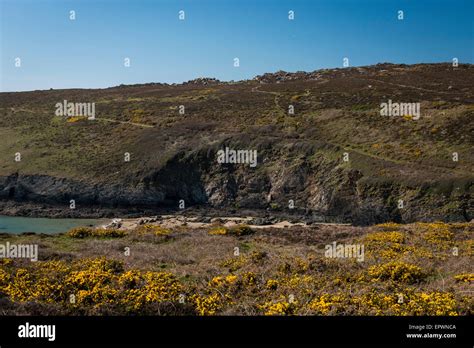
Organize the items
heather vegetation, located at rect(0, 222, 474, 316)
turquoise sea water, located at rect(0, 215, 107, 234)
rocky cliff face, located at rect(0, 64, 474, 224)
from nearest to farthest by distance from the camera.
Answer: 1. heather vegetation, located at rect(0, 222, 474, 316)
2. turquoise sea water, located at rect(0, 215, 107, 234)
3. rocky cliff face, located at rect(0, 64, 474, 224)

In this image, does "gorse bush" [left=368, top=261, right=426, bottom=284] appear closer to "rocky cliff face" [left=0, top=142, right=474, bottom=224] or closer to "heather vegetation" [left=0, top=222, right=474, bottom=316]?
"heather vegetation" [left=0, top=222, right=474, bottom=316]

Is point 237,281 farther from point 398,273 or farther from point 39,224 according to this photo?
point 39,224

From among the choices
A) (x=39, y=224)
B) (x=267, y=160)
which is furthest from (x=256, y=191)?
(x=39, y=224)

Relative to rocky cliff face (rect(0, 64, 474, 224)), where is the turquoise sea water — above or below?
below

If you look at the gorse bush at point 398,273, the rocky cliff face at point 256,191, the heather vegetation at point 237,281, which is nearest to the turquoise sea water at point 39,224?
the rocky cliff face at point 256,191

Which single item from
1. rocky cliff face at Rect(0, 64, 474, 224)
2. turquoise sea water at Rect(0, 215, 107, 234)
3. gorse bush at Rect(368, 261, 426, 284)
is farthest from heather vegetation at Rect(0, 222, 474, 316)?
rocky cliff face at Rect(0, 64, 474, 224)

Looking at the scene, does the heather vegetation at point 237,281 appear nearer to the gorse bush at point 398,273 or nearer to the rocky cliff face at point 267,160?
the gorse bush at point 398,273
